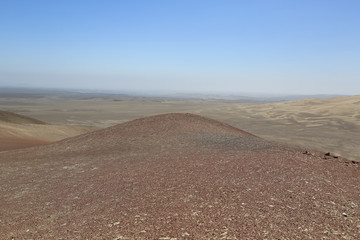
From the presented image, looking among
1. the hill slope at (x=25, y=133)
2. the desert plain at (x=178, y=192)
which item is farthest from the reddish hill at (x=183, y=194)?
the hill slope at (x=25, y=133)

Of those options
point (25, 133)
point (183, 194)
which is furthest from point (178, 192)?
point (25, 133)

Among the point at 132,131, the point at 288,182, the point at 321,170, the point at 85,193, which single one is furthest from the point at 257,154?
the point at 132,131

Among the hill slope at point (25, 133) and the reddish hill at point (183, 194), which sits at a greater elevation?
the reddish hill at point (183, 194)

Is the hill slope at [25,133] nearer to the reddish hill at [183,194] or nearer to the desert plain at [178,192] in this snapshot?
the desert plain at [178,192]

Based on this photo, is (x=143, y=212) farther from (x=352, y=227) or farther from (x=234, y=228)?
(x=352, y=227)

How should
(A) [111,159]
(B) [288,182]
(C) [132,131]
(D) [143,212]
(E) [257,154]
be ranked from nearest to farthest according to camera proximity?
(D) [143,212]
(B) [288,182]
(E) [257,154]
(A) [111,159]
(C) [132,131]

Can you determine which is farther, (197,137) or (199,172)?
(197,137)

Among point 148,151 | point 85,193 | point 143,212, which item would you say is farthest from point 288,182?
point 148,151

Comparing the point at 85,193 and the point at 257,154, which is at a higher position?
the point at 257,154

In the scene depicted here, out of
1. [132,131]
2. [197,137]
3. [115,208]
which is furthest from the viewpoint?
[132,131]
